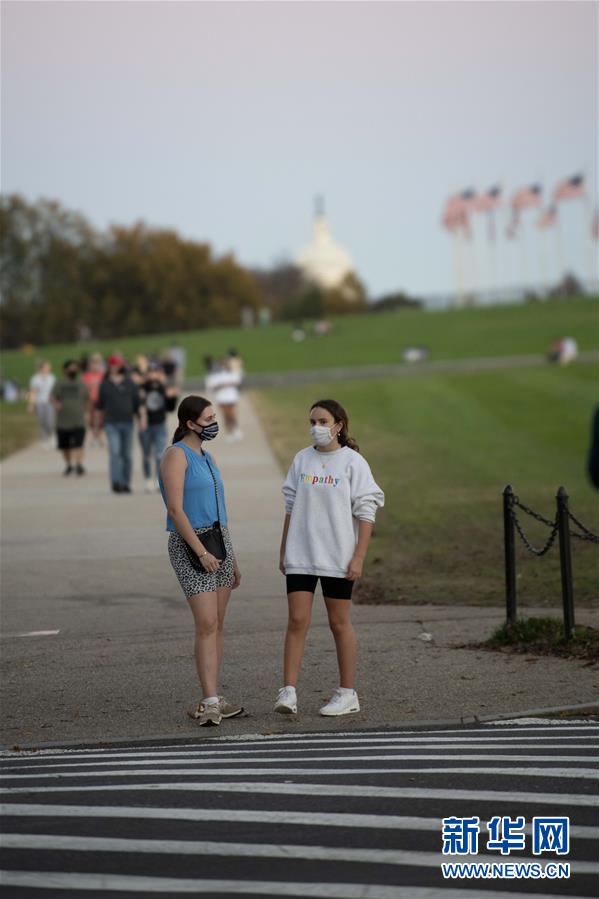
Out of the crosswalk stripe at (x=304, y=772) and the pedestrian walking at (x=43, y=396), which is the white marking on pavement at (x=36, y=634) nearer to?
the crosswalk stripe at (x=304, y=772)

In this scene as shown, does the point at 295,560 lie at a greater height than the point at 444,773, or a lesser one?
greater

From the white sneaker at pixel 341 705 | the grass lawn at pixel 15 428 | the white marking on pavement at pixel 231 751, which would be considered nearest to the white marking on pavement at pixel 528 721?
the white marking on pavement at pixel 231 751

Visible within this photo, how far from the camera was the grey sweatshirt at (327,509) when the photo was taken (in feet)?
28.9

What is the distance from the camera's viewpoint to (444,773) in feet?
22.3

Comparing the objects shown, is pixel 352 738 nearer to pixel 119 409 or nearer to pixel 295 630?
pixel 295 630

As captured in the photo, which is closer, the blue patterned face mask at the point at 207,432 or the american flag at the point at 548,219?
the blue patterned face mask at the point at 207,432

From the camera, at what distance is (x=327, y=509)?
8.83 meters

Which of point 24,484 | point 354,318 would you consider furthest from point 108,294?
point 24,484

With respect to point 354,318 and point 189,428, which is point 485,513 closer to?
point 189,428

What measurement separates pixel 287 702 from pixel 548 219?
389ft

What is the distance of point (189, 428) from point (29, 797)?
3.01 meters

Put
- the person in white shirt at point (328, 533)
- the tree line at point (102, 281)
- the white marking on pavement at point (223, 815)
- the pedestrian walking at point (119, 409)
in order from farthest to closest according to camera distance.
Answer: the tree line at point (102, 281), the pedestrian walking at point (119, 409), the person in white shirt at point (328, 533), the white marking on pavement at point (223, 815)

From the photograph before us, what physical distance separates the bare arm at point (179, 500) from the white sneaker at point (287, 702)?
807 millimetres

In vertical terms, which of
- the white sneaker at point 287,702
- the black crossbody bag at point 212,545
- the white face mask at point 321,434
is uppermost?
the white face mask at point 321,434
